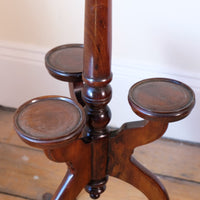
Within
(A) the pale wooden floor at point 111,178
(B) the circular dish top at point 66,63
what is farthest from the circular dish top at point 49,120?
(A) the pale wooden floor at point 111,178

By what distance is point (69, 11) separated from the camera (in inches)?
44.5

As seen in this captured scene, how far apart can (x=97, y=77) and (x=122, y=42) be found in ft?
1.36

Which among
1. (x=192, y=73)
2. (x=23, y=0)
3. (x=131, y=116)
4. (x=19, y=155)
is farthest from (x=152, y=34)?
(x=19, y=155)

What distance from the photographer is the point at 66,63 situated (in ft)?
3.01

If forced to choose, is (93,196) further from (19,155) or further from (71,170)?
(19,155)

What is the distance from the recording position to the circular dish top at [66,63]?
88 centimetres

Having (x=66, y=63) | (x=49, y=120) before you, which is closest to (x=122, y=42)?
(x=66, y=63)

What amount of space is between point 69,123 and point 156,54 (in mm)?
516

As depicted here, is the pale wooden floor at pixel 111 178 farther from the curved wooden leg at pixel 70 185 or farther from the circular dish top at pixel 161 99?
the circular dish top at pixel 161 99

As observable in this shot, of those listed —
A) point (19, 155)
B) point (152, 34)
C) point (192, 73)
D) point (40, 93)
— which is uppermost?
point (152, 34)

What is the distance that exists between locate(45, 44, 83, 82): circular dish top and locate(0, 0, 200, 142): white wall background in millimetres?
210

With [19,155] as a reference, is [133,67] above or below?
above

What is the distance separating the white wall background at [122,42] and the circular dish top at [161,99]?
30 centimetres

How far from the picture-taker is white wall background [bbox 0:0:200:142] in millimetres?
1061
